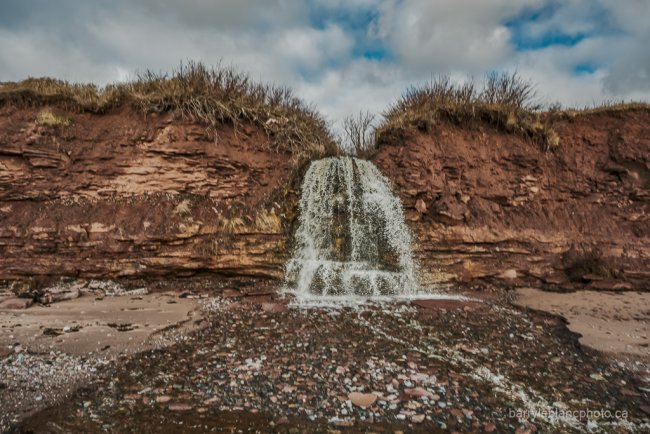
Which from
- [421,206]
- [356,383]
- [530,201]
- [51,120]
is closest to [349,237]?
[421,206]

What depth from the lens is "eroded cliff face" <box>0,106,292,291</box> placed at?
7.57m

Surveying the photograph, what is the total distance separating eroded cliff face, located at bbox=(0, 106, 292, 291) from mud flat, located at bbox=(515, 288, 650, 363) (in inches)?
188

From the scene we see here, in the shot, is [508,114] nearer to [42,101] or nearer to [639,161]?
[639,161]

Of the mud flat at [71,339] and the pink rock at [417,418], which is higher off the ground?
the mud flat at [71,339]

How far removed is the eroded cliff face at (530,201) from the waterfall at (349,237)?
1.50 ft

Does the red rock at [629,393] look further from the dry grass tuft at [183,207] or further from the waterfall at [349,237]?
the dry grass tuft at [183,207]

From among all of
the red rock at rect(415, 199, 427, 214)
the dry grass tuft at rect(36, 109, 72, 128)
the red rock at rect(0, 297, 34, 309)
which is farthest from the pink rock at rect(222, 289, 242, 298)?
the dry grass tuft at rect(36, 109, 72, 128)

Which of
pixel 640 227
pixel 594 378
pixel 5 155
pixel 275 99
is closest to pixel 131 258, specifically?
pixel 5 155

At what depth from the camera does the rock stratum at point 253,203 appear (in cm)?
769

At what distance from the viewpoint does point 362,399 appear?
3480 millimetres

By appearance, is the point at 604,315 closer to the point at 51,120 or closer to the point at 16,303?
the point at 16,303

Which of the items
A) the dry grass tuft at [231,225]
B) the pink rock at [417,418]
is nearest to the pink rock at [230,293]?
the dry grass tuft at [231,225]

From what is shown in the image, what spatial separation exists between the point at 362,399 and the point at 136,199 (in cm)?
647

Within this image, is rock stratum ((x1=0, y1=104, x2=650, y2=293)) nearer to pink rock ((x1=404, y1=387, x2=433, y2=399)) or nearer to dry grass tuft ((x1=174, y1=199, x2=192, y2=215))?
dry grass tuft ((x1=174, y1=199, x2=192, y2=215))
